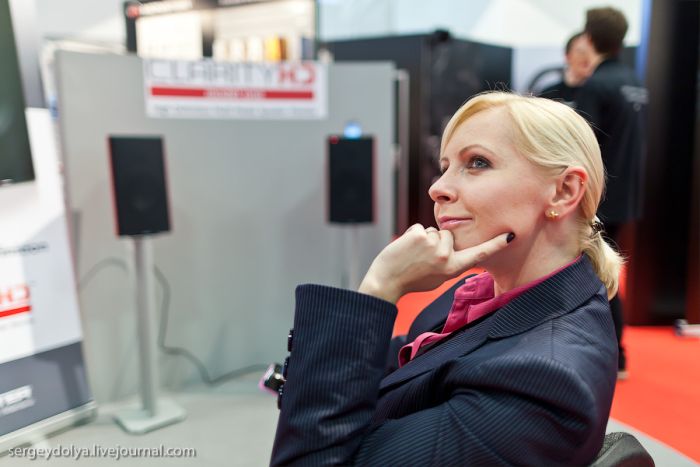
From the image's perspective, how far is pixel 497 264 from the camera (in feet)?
3.75

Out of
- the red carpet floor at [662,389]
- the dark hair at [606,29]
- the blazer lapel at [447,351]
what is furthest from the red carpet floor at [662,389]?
the blazer lapel at [447,351]

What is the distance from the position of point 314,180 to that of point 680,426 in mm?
2105

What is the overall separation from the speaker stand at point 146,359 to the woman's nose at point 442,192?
1619mm

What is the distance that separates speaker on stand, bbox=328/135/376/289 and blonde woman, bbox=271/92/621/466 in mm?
1655

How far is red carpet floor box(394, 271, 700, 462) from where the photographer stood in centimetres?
248

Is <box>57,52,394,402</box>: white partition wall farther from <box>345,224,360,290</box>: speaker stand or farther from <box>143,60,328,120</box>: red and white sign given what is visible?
<box>345,224,360,290</box>: speaker stand

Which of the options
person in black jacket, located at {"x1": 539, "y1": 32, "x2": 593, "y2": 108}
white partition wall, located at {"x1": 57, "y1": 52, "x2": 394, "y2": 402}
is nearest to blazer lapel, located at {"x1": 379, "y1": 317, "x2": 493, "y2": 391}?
white partition wall, located at {"x1": 57, "y1": 52, "x2": 394, "y2": 402}

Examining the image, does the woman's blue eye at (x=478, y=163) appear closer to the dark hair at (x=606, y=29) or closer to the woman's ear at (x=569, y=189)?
the woman's ear at (x=569, y=189)

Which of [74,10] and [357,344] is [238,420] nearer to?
[357,344]

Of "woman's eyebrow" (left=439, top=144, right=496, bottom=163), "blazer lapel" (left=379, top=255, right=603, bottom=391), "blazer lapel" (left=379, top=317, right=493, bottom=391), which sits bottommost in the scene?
"blazer lapel" (left=379, top=317, right=493, bottom=391)

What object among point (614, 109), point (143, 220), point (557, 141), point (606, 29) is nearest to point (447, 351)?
point (557, 141)

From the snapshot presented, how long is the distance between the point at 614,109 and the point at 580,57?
0.37 m

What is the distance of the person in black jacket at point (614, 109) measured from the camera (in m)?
2.79

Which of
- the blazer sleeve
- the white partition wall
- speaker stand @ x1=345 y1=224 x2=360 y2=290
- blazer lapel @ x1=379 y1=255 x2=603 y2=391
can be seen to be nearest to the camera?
the blazer sleeve
